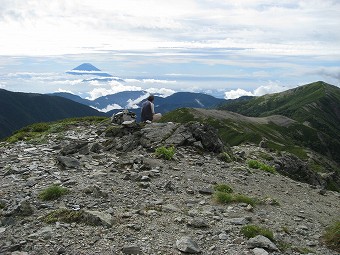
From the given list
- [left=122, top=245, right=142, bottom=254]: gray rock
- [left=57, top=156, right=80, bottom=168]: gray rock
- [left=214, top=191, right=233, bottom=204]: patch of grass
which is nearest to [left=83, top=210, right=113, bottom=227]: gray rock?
[left=122, top=245, right=142, bottom=254]: gray rock

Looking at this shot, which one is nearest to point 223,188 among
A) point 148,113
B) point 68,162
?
point 68,162

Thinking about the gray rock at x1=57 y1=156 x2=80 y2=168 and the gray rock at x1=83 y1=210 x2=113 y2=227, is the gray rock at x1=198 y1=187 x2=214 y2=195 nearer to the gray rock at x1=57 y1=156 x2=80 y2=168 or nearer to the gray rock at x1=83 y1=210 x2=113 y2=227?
the gray rock at x1=83 y1=210 x2=113 y2=227

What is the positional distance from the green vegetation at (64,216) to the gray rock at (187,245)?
143 inches

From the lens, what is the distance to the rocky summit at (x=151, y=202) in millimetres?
11391

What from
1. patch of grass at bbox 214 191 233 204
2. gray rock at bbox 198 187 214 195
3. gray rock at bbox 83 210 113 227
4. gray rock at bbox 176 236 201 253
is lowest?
gray rock at bbox 198 187 214 195

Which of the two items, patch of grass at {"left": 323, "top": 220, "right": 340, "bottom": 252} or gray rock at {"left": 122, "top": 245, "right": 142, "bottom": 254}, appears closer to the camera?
gray rock at {"left": 122, "top": 245, "right": 142, "bottom": 254}

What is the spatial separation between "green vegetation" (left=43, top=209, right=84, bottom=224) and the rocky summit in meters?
0.03

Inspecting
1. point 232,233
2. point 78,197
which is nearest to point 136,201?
point 78,197

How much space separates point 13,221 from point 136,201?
4741 millimetres

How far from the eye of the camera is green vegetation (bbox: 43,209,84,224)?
41.2ft

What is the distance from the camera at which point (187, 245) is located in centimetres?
1103

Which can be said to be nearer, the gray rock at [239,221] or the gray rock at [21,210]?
the gray rock at [21,210]

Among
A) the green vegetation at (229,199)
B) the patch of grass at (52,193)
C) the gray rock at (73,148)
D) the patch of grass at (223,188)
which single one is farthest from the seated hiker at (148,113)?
the patch of grass at (52,193)

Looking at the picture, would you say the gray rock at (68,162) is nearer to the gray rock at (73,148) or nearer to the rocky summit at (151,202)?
the rocky summit at (151,202)
